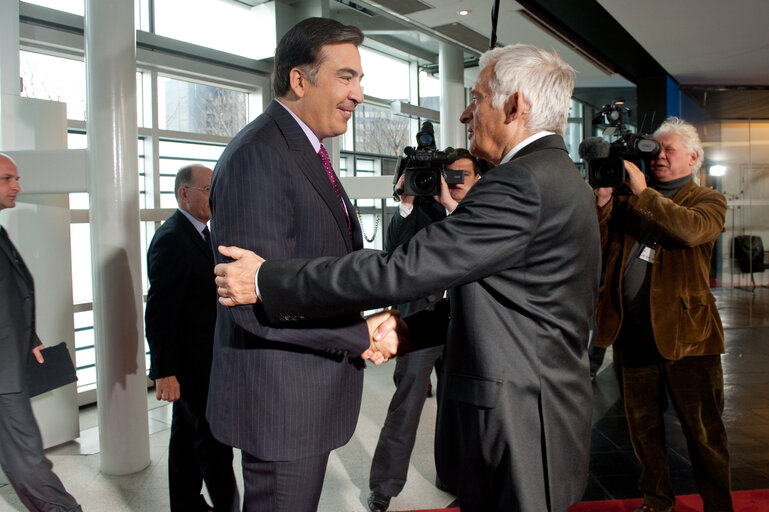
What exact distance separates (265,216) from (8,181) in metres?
1.49

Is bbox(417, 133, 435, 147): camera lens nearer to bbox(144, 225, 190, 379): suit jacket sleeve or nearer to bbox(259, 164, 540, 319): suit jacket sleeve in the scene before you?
bbox(144, 225, 190, 379): suit jacket sleeve

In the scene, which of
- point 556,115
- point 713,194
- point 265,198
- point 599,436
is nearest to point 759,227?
point 599,436

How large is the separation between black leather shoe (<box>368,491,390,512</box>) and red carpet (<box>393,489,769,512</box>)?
248 millimetres

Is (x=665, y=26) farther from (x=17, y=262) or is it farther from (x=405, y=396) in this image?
(x=17, y=262)

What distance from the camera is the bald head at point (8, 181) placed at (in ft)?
7.40

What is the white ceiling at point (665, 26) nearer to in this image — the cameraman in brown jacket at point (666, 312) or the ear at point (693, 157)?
the ear at point (693, 157)

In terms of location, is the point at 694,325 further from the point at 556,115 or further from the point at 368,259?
the point at 368,259

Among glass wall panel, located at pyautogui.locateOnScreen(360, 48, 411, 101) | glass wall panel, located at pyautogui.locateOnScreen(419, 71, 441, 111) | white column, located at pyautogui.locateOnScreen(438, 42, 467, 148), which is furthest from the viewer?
glass wall panel, located at pyautogui.locateOnScreen(419, 71, 441, 111)

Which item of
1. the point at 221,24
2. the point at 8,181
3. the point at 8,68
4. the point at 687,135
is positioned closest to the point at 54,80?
the point at 8,68

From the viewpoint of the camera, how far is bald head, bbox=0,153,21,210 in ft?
7.40

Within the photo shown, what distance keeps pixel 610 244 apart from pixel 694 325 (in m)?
0.55

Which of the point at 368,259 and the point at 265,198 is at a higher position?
the point at 265,198

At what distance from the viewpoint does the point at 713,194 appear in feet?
9.56

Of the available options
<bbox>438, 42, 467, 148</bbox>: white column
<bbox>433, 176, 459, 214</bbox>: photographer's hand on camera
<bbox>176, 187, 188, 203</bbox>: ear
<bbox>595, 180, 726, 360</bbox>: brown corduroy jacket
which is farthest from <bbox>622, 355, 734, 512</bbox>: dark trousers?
<bbox>438, 42, 467, 148</bbox>: white column
